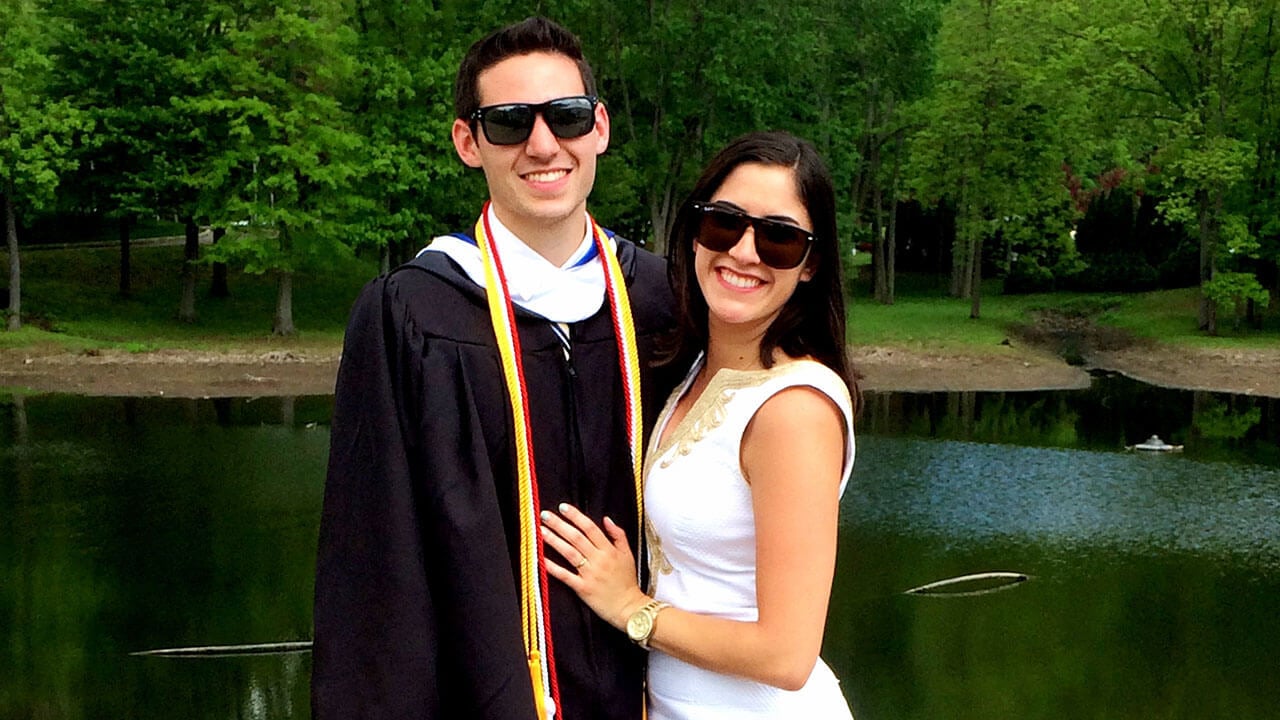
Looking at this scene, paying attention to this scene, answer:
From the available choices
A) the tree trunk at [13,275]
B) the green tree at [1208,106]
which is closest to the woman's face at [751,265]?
the tree trunk at [13,275]

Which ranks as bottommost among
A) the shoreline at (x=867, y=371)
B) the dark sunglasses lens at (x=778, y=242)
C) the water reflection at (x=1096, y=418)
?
the water reflection at (x=1096, y=418)

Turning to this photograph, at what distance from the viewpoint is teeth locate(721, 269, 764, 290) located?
8.76ft

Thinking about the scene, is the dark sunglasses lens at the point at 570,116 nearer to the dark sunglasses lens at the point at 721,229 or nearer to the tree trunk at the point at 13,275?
the dark sunglasses lens at the point at 721,229

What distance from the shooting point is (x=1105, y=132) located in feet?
101

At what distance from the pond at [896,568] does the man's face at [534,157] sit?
6.52m

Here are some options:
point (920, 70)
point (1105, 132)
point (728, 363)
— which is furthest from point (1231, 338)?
point (728, 363)

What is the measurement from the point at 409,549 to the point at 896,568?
32.4 ft

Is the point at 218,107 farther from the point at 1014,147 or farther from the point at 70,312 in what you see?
the point at 1014,147

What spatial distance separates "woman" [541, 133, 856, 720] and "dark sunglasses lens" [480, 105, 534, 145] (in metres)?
0.39

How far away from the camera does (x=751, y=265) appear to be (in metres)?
2.64

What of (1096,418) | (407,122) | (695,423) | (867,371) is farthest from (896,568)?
(407,122)

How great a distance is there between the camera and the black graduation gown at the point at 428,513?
2.50 metres

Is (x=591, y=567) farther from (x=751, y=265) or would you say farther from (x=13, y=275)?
(x=13, y=275)

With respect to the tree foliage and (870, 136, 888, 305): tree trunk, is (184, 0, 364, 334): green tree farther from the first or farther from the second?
(870, 136, 888, 305): tree trunk
